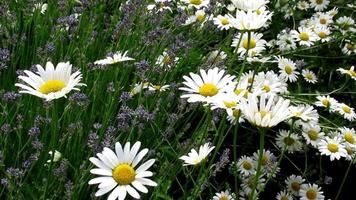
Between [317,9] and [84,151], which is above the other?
[317,9]

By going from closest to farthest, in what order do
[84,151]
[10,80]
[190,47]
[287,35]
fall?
[84,151]
[10,80]
[190,47]
[287,35]

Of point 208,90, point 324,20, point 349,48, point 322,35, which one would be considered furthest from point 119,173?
point 324,20

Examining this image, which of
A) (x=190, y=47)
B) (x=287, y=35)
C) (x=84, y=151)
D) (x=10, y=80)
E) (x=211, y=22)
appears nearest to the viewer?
(x=84, y=151)

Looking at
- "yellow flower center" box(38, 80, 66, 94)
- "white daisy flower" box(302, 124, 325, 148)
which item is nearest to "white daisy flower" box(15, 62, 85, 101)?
"yellow flower center" box(38, 80, 66, 94)

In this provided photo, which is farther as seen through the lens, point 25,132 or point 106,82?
point 106,82

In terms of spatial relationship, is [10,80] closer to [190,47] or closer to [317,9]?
[190,47]

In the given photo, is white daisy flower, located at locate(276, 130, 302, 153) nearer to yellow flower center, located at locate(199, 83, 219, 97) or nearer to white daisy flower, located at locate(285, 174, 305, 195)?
white daisy flower, located at locate(285, 174, 305, 195)

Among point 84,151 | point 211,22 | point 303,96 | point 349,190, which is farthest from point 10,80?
A: point 349,190

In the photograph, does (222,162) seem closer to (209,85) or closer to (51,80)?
(209,85)
